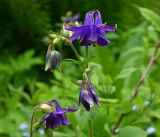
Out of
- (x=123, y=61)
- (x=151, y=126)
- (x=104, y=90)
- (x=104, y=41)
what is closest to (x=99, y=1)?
(x=123, y=61)

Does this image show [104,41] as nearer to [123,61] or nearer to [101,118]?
[101,118]

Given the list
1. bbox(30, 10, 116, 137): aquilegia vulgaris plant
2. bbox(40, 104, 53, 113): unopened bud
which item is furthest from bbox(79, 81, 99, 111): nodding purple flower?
bbox(40, 104, 53, 113): unopened bud

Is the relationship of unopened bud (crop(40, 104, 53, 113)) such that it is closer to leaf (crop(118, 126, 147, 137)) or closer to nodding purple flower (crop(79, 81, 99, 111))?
nodding purple flower (crop(79, 81, 99, 111))

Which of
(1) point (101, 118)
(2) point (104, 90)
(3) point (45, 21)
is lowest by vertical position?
(1) point (101, 118)

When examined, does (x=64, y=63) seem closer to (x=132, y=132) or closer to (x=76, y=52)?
(x=132, y=132)

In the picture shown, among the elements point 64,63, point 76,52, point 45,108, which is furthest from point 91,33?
point 64,63

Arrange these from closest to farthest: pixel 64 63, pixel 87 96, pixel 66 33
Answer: pixel 87 96 < pixel 66 33 < pixel 64 63

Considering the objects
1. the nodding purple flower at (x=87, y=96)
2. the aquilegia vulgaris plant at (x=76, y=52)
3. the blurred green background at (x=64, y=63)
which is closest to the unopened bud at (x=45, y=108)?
the aquilegia vulgaris plant at (x=76, y=52)
